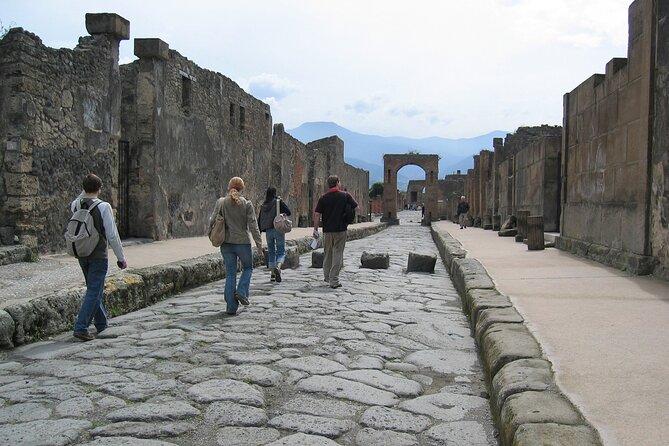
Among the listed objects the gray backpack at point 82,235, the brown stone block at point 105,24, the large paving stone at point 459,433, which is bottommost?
the large paving stone at point 459,433

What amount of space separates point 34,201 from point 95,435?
6785 millimetres

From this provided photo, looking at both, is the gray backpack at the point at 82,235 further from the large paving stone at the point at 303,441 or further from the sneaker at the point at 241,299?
the large paving stone at the point at 303,441

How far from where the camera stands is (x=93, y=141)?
1028 centimetres

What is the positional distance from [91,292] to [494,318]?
316cm

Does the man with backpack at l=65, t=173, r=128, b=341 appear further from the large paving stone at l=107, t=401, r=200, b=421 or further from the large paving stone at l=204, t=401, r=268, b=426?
the large paving stone at l=204, t=401, r=268, b=426

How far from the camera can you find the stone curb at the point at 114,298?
15.0ft

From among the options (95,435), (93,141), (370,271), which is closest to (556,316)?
(95,435)

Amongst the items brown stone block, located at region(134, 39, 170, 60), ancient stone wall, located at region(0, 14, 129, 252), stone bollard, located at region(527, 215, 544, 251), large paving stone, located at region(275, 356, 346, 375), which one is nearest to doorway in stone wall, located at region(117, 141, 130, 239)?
ancient stone wall, located at region(0, 14, 129, 252)

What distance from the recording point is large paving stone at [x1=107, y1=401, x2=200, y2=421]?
305 centimetres

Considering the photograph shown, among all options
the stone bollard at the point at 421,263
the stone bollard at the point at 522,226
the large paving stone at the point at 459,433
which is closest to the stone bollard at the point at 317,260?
the stone bollard at the point at 421,263

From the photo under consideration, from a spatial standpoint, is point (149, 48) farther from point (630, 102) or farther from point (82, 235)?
point (630, 102)

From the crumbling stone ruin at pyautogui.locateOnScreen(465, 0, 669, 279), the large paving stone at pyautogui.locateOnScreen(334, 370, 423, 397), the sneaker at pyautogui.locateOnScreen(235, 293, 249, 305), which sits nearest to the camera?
the large paving stone at pyautogui.locateOnScreen(334, 370, 423, 397)

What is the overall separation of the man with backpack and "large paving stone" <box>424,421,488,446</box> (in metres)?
3.07

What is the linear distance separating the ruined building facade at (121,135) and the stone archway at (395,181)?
91.2 feet
